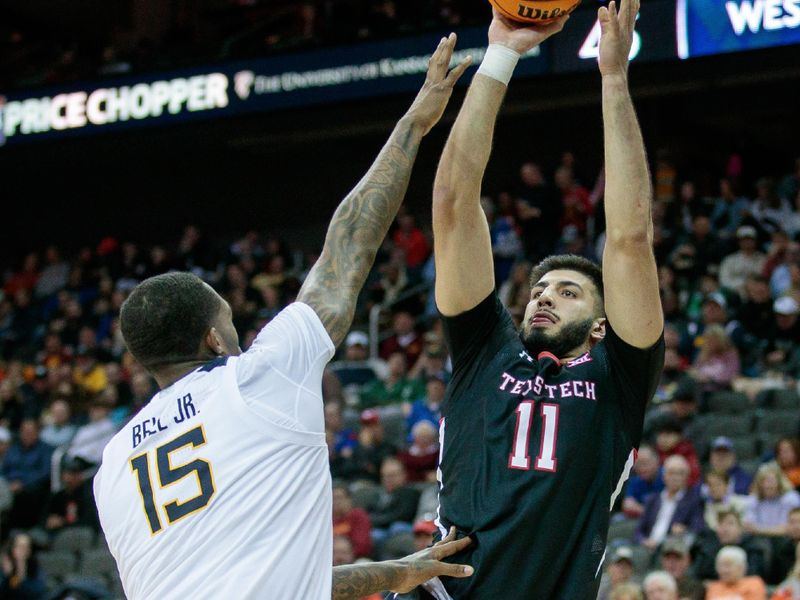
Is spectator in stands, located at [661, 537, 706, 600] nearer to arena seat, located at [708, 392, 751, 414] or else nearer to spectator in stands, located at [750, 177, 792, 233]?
arena seat, located at [708, 392, 751, 414]

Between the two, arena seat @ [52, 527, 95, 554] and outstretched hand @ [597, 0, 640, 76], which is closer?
outstretched hand @ [597, 0, 640, 76]

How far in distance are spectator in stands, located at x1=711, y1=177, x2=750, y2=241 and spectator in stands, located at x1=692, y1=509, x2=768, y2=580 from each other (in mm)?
5801

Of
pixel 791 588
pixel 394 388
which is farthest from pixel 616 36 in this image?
pixel 394 388

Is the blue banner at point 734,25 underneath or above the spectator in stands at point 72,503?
above

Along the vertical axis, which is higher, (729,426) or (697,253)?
(697,253)

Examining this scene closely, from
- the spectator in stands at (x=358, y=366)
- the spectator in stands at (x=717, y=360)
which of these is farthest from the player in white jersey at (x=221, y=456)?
the spectator in stands at (x=358, y=366)

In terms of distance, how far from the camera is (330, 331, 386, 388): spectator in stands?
594 inches

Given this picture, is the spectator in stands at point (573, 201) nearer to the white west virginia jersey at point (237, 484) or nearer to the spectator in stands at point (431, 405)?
the spectator in stands at point (431, 405)

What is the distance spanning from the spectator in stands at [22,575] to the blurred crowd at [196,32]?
7.95 m

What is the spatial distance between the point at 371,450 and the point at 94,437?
383cm

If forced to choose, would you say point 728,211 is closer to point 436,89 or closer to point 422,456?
point 422,456

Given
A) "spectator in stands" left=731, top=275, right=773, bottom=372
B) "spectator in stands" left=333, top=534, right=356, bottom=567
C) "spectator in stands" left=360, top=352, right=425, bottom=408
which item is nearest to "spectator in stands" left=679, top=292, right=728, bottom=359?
"spectator in stands" left=731, top=275, right=773, bottom=372

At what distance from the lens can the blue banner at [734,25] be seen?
14.5 metres

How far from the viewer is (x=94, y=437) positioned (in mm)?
15016
